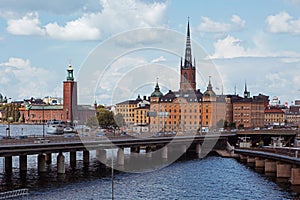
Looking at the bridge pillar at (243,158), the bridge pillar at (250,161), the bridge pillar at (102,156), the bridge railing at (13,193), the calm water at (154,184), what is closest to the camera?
the bridge railing at (13,193)

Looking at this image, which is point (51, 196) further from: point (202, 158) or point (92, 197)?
point (202, 158)

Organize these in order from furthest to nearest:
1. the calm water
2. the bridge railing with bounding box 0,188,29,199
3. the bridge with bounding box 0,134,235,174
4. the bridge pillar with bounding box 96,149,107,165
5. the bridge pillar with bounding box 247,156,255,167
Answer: the bridge pillar with bounding box 247,156,255,167 → the bridge pillar with bounding box 96,149,107,165 → the bridge with bounding box 0,134,235,174 → the calm water → the bridge railing with bounding box 0,188,29,199

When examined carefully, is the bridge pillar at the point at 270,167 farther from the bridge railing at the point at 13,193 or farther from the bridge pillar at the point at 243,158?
the bridge railing at the point at 13,193

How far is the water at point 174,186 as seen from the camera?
6550cm

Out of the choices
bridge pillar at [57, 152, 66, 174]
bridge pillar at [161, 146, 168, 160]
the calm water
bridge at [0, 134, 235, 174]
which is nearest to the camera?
the calm water

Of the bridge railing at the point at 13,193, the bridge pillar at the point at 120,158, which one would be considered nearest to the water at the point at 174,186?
the bridge railing at the point at 13,193

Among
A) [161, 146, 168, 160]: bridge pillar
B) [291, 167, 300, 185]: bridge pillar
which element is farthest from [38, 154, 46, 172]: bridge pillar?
[161, 146, 168, 160]: bridge pillar

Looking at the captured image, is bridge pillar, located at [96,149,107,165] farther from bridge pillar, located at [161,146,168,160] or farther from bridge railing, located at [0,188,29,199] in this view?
bridge railing, located at [0,188,29,199]

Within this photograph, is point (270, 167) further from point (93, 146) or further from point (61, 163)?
point (61, 163)

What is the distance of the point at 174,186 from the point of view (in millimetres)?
74438

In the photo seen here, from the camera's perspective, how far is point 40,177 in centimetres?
7969

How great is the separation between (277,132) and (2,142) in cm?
9027

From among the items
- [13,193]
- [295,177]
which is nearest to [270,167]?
[295,177]

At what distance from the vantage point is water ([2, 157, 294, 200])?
2579 inches
